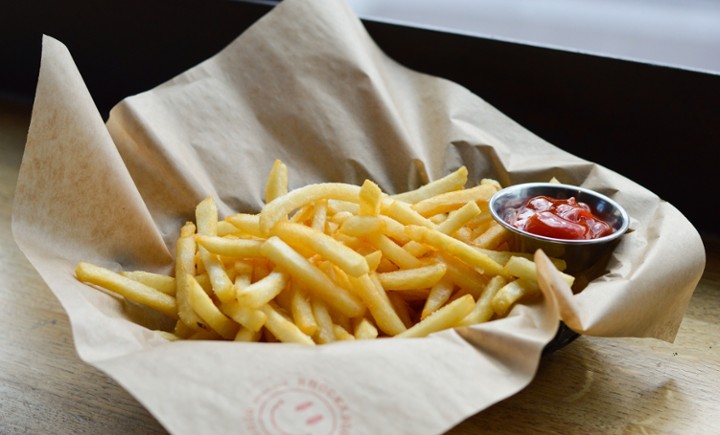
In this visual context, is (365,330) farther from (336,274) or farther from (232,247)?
(232,247)

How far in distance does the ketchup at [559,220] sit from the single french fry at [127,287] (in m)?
0.77

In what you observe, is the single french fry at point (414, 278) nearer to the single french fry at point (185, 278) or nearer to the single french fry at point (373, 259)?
the single french fry at point (373, 259)

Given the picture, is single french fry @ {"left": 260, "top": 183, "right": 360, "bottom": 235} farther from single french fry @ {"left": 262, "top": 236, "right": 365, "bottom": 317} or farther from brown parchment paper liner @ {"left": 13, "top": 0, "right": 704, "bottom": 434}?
brown parchment paper liner @ {"left": 13, "top": 0, "right": 704, "bottom": 434}

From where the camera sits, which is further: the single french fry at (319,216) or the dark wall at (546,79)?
the dark wall at (546,79)

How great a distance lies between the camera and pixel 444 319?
58.4 inches

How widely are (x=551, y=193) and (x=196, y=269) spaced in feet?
2.85

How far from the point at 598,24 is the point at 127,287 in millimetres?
1624

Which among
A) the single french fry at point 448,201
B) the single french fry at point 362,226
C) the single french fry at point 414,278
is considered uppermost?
the single french fry at point 362,226

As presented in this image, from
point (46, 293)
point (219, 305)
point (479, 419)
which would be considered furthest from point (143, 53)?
point (479, 419)

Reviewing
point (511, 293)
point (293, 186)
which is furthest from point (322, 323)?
point (293, 186)

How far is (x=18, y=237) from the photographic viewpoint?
174 cm

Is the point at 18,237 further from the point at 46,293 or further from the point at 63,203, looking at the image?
the point at 46,293

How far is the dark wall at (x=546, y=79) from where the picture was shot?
224 cm

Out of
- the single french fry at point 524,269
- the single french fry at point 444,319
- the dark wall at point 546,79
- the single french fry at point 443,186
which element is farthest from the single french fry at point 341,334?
the dark wall at point 546,79
